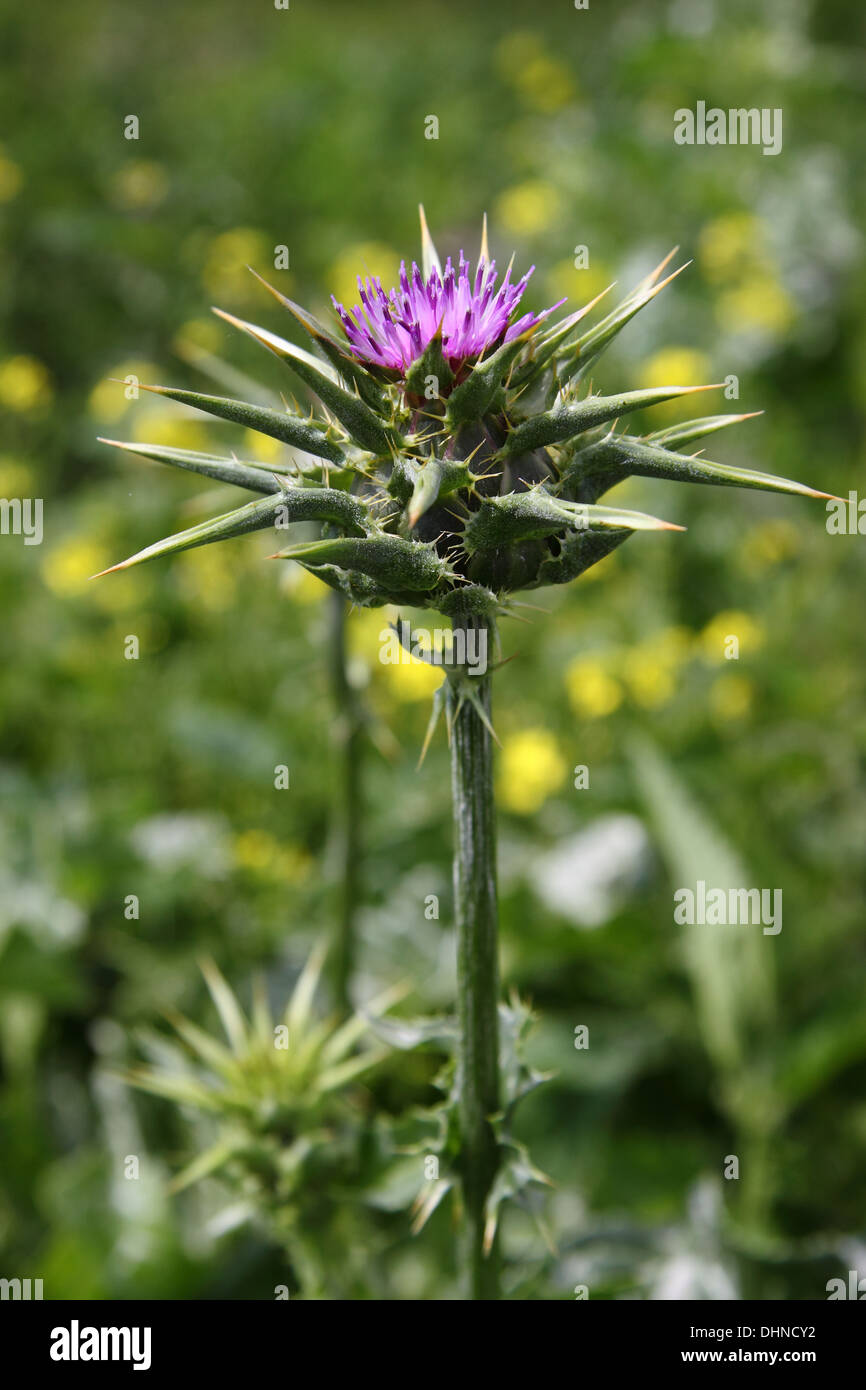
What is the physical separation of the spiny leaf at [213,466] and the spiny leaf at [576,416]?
0.36 m

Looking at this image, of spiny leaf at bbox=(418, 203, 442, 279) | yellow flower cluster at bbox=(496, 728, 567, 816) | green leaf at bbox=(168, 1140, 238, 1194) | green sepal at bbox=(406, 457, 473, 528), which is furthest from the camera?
yellow flower cluster at bbox=(496, 728, 567, 816)

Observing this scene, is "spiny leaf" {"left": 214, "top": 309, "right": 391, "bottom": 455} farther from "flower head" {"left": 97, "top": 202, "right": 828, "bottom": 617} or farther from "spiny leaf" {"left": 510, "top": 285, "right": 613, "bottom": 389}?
"spiny leaf" {"left": 510, "top": 285, "right": 613, "bottom": 389}

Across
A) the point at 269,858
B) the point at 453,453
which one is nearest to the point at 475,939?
the point at 453,453

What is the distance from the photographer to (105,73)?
37.1 ft

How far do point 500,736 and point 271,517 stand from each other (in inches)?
155

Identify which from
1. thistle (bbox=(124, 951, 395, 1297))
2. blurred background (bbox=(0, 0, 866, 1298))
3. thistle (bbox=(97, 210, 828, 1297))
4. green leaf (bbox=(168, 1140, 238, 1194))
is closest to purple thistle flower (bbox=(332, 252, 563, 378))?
thistle (bbox=(97, 210, 828, 1297))

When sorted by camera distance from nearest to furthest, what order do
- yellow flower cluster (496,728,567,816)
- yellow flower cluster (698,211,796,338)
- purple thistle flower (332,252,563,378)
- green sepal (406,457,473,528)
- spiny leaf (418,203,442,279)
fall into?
green sepal (406,457,473,528)
purple thistle flower (332,252,563,378)
spiny leaf (418,203,442,279)
yellow flower cluster (496,728,567,816)
yellow flower cluster (698,211,796,338)

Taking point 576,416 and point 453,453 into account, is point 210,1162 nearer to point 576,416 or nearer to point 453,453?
point 453,453

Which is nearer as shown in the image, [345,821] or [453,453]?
[453,453]

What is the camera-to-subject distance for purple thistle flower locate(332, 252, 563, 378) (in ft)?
5.76

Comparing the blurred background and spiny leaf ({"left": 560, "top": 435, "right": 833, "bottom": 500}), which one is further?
the blurred background

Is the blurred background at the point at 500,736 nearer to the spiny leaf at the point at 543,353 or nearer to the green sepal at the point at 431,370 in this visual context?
the green sepal at the point at 431,370

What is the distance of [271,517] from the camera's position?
5.33ft
